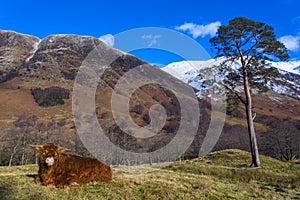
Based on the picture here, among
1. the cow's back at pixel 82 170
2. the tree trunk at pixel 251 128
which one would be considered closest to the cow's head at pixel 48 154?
the cow's back at pixel 82 170

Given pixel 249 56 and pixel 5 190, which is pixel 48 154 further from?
pixel 249 56

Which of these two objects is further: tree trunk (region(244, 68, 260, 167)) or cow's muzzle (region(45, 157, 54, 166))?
tree trunk (region(244, 68, 260, 167))

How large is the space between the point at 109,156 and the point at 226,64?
183 feet

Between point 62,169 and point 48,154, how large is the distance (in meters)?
0.94

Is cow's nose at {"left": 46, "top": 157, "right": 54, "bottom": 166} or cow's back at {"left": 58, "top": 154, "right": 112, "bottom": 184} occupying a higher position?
cow's nose at {"left": 46, "top": 157, "right": 54, "bottom": 166}

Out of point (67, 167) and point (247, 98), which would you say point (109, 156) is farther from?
A: point (67, 167)

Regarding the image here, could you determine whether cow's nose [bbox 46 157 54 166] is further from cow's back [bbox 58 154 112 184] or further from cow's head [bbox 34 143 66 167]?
cow's back [bbox 58 154 112 184]

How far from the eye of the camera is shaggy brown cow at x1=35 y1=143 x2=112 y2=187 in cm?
1234

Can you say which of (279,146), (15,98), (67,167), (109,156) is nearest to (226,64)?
(67,167)

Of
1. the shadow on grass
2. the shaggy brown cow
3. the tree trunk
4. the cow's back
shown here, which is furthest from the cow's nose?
the tree trunk

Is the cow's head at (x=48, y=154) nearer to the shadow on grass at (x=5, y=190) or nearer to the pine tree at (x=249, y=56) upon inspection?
the shadow on grass at (x=5, y=190)

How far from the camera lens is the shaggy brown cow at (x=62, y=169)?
1234 cm

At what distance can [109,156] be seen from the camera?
7775 centimetres

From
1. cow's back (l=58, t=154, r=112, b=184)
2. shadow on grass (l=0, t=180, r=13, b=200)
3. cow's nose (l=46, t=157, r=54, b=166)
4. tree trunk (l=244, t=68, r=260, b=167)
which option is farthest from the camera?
tree trunk (l=244, t=68, r=260, b=167)
